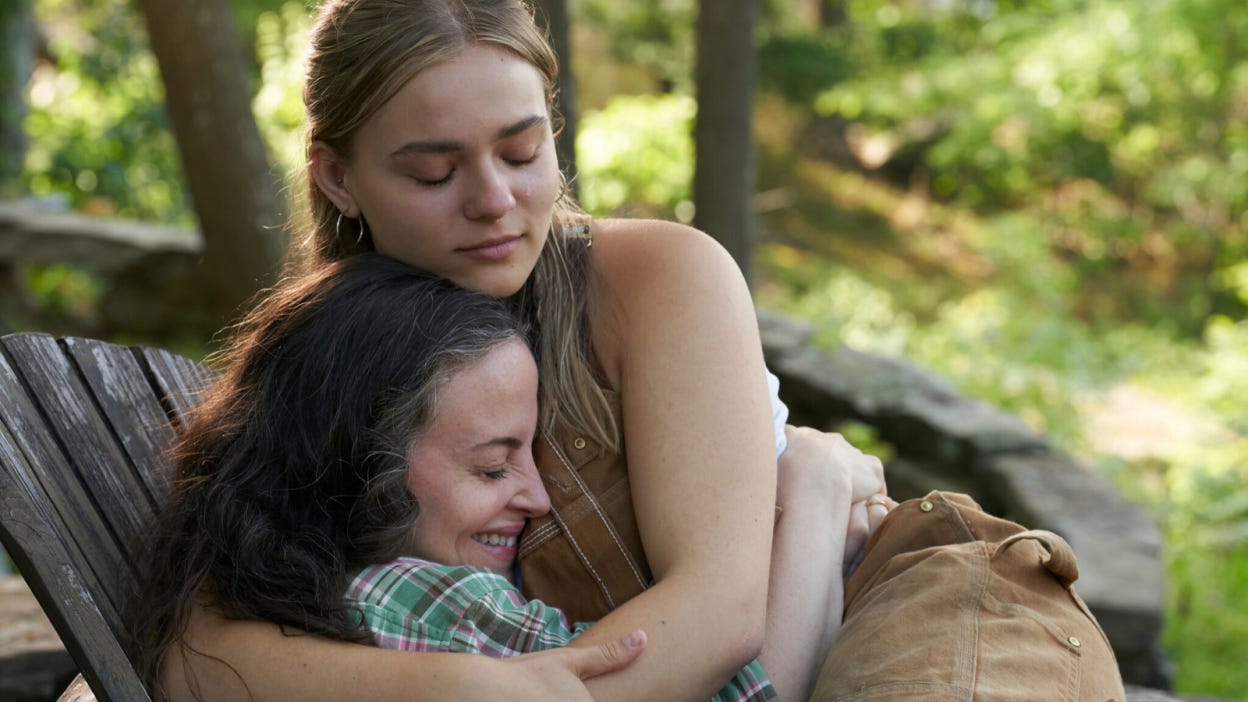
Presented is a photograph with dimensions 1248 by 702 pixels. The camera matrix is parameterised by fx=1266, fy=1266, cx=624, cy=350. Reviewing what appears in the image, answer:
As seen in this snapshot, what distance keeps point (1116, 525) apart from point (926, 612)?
2.56 metres

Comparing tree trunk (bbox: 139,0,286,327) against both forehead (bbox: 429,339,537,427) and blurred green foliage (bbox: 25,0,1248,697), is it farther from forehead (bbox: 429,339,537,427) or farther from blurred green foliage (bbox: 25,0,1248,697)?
forehead (bbox: 429,339,537,427)

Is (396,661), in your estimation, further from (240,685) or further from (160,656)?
(160,656)

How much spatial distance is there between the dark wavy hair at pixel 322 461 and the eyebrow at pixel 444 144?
196mm

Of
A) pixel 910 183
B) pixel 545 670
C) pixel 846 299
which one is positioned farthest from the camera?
pixel 910 183

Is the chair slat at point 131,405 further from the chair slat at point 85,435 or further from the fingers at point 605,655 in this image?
the fingers at point 605,655

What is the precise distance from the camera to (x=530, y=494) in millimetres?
1998

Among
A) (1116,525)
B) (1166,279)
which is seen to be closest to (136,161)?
(1116,525)

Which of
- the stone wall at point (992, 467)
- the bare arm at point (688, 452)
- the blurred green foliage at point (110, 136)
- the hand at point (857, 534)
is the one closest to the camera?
the bare arm at point (688, 452)

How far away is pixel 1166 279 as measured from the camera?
11.4m

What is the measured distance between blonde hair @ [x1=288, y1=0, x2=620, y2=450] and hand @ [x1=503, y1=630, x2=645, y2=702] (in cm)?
38

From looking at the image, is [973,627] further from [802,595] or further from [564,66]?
[564,66]

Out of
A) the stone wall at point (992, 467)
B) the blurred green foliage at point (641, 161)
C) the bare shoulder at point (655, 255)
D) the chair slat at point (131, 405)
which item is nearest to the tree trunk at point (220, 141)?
the chair slat at point (131, 405)

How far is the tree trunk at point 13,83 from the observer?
29.0 feet

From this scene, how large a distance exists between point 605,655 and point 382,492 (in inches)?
16.9
